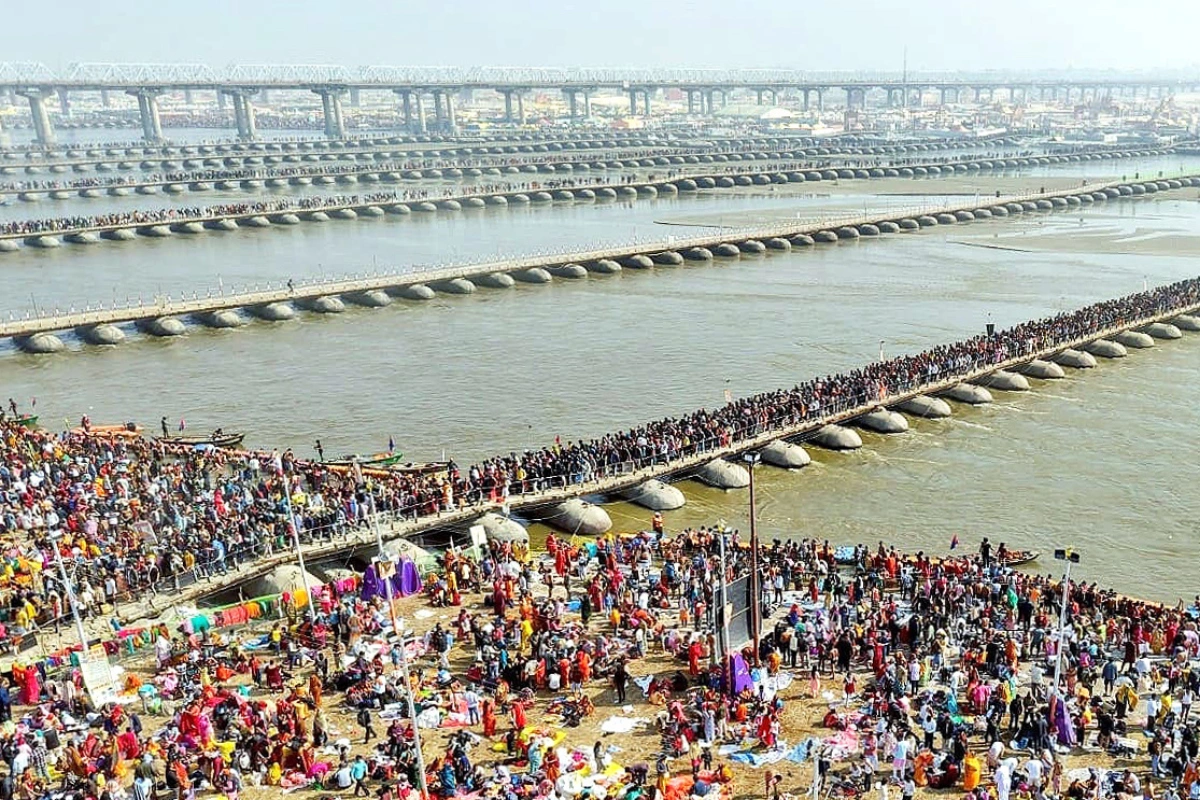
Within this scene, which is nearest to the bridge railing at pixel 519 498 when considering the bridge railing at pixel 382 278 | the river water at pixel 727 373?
the river water at pixel 727 373

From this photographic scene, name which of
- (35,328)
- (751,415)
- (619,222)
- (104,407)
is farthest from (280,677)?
(619,222)

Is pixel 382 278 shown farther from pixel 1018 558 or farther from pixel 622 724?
A: pixel 622 724

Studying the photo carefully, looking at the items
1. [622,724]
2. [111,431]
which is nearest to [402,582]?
[622,724]

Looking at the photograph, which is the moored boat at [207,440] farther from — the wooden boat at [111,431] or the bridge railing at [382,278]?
the bridge railing at [382,278]

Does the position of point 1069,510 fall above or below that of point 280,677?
below

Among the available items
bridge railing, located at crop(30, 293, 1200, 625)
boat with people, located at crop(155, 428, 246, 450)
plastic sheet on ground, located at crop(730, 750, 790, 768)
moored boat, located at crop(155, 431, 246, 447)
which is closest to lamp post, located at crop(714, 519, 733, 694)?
plastic sheet on ground, located at crop(730, 750, 790, 768)

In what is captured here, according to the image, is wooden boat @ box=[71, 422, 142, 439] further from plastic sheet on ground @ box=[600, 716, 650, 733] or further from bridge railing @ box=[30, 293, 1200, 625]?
plastic sheet on ground @ box=[600, 716, 650, 733]

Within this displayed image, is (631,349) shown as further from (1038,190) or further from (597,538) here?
(1038,190)
